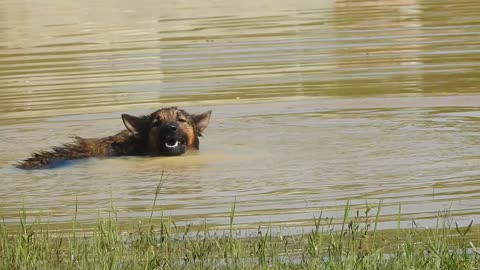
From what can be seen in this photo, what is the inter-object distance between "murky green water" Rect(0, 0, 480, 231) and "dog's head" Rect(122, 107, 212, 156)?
0.23 m

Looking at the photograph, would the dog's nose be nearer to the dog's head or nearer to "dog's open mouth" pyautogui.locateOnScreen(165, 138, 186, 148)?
the dog's head

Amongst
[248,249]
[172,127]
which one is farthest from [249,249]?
[172,127]

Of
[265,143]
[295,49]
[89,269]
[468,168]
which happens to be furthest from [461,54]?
[89,269]

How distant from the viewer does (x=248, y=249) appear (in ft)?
28.7

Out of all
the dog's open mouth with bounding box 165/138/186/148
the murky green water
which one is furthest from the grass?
the dog's open mouth with bounding box 165/138/186/148

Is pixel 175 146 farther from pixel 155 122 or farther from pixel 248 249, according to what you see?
pixel 248 249

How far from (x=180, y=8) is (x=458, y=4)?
5924 mm

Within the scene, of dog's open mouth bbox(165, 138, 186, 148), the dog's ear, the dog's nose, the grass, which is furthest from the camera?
the dog's ear

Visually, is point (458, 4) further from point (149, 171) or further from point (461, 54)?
point (149, 171)

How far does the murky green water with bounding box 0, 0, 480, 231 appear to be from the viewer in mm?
10945

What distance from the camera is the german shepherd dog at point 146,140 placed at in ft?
43.0

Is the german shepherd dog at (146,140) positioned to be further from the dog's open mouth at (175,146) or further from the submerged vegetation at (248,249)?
the submerged vegetation at (248,249)

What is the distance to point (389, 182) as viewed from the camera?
1119 cm

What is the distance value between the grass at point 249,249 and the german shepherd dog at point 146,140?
12.1ft
